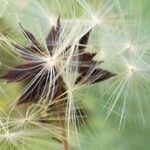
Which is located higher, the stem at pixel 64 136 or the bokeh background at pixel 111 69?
the bokeh background at pixel 111 69

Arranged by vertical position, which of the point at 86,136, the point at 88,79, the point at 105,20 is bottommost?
the point at 86,136

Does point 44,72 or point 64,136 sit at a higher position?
point 44,72

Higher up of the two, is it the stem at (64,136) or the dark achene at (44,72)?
the dark achene at (44,72)

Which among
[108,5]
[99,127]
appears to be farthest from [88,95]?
[108,5]

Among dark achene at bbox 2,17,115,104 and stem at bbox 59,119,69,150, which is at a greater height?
dark achene at bbox 2,17,115,104

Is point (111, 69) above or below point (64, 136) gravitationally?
above

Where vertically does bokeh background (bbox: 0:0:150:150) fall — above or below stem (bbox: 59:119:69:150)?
above

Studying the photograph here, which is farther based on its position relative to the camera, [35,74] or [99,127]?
[99,127]

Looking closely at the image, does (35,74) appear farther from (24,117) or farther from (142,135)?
(142,135)
